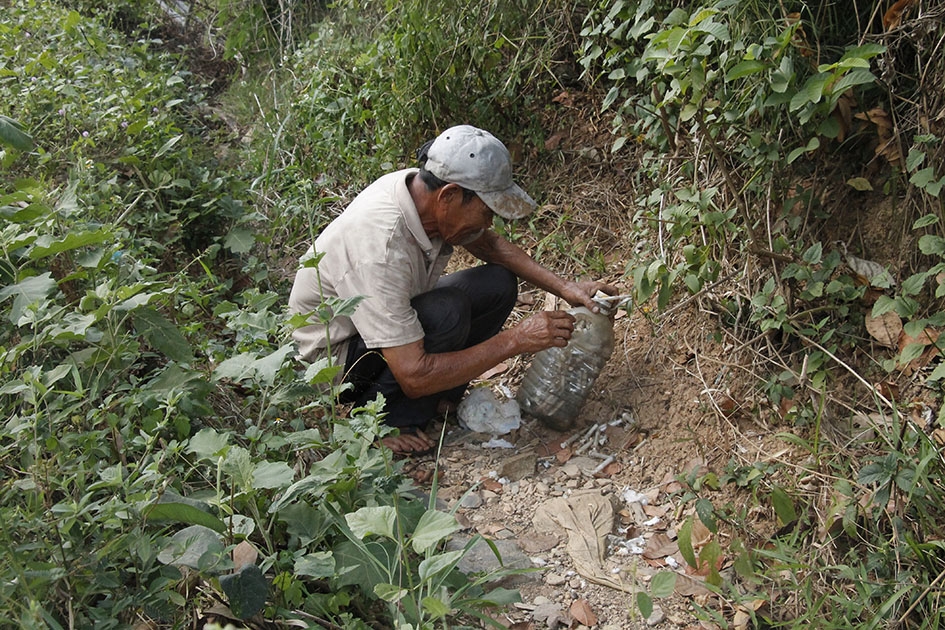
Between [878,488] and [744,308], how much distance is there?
0.97 meters

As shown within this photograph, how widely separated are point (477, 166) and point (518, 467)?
1.25 meters

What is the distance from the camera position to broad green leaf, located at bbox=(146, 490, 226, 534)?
2.15 m

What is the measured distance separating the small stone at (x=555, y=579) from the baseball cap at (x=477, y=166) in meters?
1.31

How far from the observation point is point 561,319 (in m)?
3.28

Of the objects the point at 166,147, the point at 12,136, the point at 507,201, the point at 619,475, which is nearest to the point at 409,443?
the point at 619,475

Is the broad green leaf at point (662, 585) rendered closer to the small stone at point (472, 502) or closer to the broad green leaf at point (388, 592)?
the broad green leaf at point (388, 592)

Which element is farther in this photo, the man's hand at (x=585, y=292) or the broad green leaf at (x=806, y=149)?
the man's hand at (x=585, y=292)

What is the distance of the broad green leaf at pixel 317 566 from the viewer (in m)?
2.18

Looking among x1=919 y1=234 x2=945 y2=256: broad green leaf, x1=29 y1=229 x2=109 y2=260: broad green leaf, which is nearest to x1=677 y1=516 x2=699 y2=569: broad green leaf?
x1=919 y1=234 x2=945 y2=256: broad green leaf

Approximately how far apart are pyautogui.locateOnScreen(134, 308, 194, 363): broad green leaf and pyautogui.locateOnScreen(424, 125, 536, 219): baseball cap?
1.11 m

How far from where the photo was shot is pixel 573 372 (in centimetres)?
369

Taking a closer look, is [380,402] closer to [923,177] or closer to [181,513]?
[181,513]

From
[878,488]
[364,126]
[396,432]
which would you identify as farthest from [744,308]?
[364,126]

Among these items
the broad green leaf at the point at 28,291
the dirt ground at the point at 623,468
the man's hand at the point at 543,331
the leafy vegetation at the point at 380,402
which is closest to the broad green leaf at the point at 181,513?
the leafy vegetation at the point at 380,402
